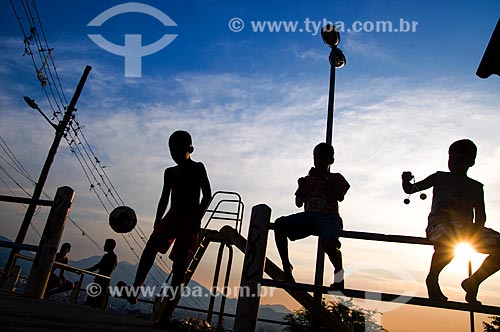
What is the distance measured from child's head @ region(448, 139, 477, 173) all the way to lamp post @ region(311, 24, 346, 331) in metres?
1.50

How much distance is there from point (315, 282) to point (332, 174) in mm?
1463

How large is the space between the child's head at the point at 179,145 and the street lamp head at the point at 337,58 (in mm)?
3505

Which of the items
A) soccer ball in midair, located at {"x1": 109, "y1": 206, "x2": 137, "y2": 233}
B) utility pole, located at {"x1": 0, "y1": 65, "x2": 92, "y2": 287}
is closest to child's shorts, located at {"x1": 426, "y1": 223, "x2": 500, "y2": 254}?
soccer ball in midair, located at {"x1": 109, "y1": 206, "x2": 137, "y2": 233}

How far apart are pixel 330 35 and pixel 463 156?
150 inches

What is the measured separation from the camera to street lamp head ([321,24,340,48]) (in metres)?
6.59

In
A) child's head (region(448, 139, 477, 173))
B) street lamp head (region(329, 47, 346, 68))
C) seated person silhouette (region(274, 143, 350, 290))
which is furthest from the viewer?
street lamp head (region(329, 47, 346, 68))

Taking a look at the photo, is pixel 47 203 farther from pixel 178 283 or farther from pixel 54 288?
pixel 54 288

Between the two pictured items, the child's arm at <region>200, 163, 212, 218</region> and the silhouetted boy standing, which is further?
the child's arm at <region>200, 163, 212, 218</region>

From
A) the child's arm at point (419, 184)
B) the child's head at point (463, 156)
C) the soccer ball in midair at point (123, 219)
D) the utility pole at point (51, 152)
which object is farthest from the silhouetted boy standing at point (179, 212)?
the utility pole at point (51, 152)

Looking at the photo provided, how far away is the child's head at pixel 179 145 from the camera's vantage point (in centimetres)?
398

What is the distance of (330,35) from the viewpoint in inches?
260

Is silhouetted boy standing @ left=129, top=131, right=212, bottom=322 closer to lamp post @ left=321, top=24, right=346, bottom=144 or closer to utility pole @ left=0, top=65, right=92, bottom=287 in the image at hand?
lamp post @ left=321, top=24, right=346, bottom=144

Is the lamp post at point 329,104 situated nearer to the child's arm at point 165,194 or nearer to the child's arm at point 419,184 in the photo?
the child's arm at point 419,184

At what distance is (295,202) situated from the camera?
13.5 feet
